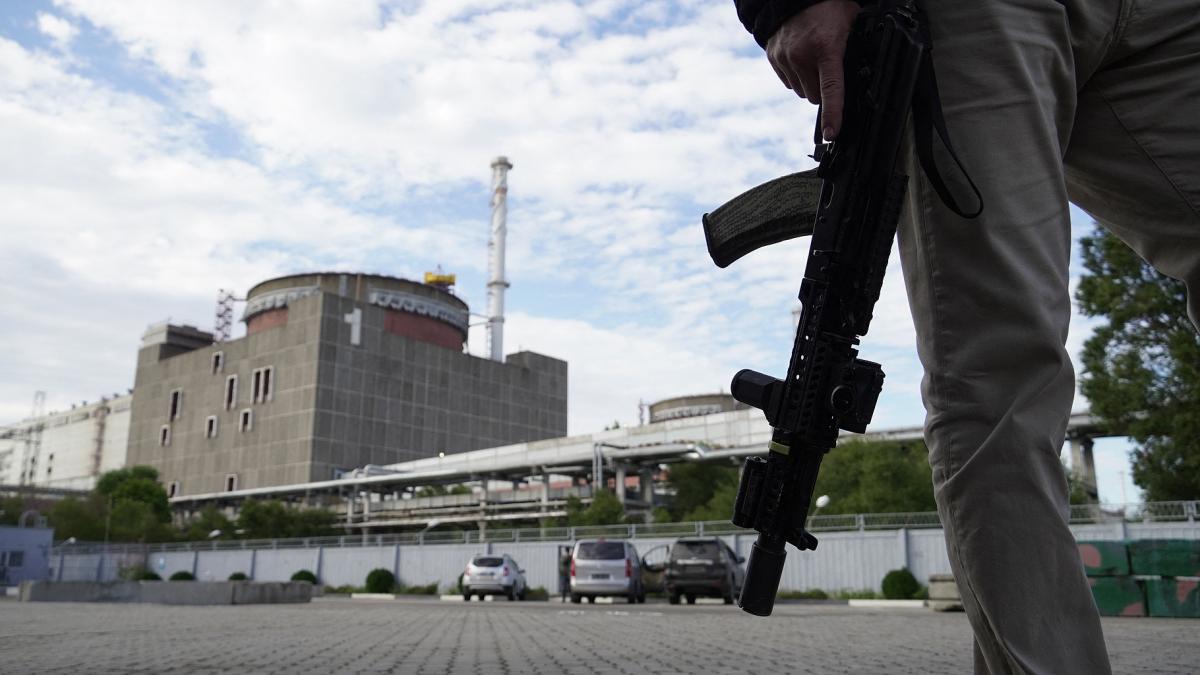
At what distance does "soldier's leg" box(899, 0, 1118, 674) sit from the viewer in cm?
163

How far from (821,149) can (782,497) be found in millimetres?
735

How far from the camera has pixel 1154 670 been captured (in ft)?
15.0

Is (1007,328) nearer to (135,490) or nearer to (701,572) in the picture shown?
(701,572)

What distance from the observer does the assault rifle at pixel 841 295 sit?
75.0 inches

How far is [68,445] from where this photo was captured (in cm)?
10700

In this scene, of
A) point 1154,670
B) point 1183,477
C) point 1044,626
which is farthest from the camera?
point 1183,477

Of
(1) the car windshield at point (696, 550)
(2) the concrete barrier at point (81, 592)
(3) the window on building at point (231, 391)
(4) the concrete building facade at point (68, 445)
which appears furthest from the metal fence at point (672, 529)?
(4) the concrete building facade at point (68, 445)

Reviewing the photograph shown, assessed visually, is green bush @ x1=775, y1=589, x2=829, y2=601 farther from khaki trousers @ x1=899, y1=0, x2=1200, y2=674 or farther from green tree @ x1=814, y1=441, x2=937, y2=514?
khaki trousers @ x1=899, y1=0, x2=1200, y2=674

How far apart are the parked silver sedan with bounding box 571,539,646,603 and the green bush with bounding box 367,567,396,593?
14.1 meters

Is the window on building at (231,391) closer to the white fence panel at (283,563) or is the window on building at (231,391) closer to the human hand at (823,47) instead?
the white fence panel at (283,563)

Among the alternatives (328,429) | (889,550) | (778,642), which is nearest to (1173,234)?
(778,642)

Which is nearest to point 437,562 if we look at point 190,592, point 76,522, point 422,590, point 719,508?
point 422,590

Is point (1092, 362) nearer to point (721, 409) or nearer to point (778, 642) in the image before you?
point (778, 642)

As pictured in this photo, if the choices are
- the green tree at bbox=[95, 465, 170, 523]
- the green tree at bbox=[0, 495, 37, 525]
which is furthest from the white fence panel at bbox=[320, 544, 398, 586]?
the green tree at bbox=[0, 495, 37, 525]
